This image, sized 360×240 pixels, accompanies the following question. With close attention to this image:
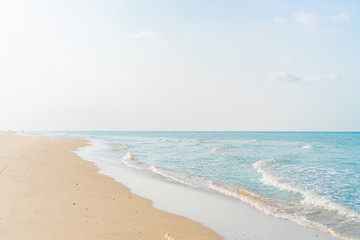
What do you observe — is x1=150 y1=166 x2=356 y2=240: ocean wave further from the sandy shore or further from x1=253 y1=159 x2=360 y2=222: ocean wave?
the sandy shore

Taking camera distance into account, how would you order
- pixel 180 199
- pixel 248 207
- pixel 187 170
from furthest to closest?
1. pixel 187 170
2. pixel 180 199
3. pixel 248 207

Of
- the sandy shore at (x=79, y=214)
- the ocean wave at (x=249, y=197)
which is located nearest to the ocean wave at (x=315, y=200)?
the ocean wave at (x=249, y=197)

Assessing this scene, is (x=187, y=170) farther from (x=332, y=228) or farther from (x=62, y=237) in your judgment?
(x=62, y=237)

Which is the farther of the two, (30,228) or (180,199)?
(180,199)

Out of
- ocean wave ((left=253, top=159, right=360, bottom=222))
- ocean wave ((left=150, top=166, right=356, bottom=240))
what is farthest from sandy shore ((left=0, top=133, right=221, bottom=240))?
ocean wave ((left=253, top=159, right=360, bottom=222))

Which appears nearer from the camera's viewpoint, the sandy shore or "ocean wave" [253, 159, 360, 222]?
the sandy shore

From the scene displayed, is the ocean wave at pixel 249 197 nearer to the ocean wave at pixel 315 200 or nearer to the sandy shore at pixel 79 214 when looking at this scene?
the ocean wave at pixel 315 200

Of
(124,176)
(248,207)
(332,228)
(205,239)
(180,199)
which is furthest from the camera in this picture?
(124,176)

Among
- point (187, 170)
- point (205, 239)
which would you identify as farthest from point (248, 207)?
point (187, 170)

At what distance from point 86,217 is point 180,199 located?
435cm

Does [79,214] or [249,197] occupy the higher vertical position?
[79,214]

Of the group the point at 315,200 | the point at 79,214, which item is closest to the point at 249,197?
the point at 315,200

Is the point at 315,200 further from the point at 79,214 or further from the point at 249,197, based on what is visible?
the point at 79,214

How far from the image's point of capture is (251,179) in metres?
16.3
